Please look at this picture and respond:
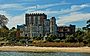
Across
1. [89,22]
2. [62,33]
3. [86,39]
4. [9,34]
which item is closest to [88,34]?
[86,39]

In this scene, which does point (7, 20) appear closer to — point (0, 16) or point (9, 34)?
point (0, 16)

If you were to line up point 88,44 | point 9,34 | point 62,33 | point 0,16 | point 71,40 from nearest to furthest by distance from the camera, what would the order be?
point 88,44, point 71,40, point 9,34, point 0,16, point 62,33

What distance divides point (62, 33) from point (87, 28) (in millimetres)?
105255

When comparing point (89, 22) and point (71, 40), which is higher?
point (89, 22)

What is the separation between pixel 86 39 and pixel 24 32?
118910 mm

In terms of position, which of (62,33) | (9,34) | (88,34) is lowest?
(62,33)

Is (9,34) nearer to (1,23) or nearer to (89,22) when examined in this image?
(1,23)

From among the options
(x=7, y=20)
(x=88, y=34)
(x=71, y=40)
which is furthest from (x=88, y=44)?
(x=7, y=20)

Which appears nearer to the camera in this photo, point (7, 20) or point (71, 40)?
point (71, 40)

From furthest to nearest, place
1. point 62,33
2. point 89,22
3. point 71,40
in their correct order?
point 62,33, point 71,40, point 89,22

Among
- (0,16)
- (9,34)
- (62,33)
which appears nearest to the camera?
(9,34)

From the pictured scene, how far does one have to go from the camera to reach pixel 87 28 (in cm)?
9144

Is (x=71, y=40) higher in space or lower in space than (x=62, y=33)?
higher

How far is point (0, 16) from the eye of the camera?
14950 centimetres
